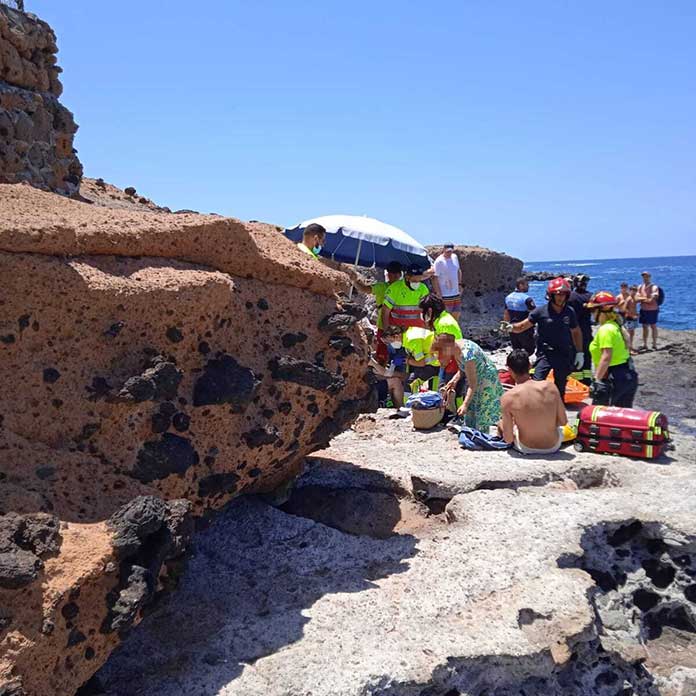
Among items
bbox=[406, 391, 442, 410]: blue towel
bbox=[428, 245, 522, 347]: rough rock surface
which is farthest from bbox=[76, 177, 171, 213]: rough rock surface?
bbox=[428, 245, 522, 347]: rough rock surface

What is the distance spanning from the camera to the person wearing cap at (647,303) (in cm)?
Answer: 1533

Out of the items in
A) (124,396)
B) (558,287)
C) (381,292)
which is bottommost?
(124,396)

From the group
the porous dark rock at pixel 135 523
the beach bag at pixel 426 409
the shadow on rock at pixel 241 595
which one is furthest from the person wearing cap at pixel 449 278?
the porous dark rock at pixel 135 523

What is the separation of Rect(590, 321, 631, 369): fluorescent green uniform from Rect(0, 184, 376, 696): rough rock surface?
3.62 m

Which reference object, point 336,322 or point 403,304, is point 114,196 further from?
point 336,322

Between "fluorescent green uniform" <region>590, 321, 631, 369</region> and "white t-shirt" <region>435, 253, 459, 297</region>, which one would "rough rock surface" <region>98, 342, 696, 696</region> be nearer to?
"fluorescent green uniform" <region>590, 321, 631, 369</region>

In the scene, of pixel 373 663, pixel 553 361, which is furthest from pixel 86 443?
pixel 553 361

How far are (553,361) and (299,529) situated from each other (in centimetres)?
405

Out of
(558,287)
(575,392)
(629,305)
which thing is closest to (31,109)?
(558,287)

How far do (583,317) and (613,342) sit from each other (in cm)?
175

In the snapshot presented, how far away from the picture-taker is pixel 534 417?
585cm

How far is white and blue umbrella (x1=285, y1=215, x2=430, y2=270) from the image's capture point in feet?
32.8

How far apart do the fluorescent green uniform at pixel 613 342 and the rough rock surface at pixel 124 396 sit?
11.9 ft

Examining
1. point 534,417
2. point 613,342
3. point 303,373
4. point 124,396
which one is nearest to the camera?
point 124,396
